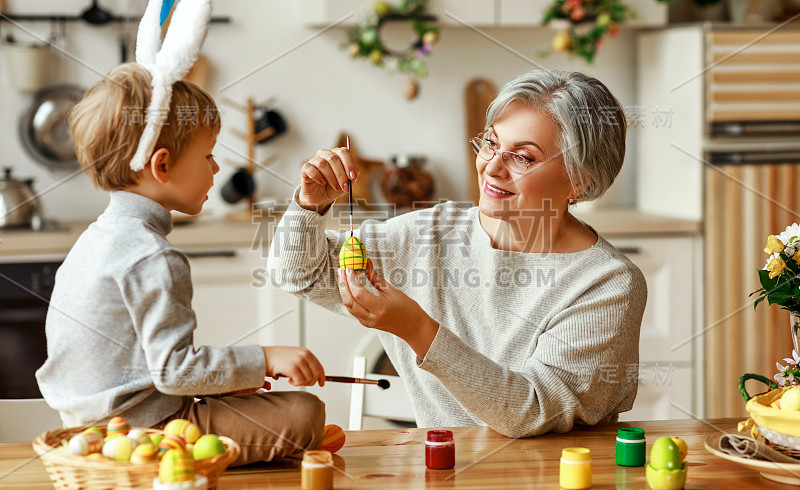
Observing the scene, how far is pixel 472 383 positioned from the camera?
1.17 metres

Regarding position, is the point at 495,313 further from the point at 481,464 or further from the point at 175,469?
the point at 175,469

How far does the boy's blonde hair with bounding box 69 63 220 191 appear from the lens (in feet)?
3.20

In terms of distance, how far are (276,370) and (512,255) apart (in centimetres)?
61

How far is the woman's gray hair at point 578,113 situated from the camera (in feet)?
4.61

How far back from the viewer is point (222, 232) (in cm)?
261

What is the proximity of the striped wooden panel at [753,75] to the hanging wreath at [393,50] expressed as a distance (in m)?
0.94

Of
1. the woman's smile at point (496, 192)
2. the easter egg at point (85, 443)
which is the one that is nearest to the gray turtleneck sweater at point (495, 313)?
the woman's smile at point (496, 192)

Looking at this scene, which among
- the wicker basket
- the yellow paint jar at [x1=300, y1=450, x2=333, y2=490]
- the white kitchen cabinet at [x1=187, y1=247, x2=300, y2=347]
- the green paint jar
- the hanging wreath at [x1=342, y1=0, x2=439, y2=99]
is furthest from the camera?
the hanging wreath at [x1=342, y1=0, x2=439, y2=99]

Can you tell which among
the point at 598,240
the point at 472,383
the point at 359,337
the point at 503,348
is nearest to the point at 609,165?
the point at 598,240

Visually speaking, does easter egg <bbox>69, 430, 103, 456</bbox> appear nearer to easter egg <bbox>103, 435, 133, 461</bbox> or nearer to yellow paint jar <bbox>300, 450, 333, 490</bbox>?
easter egg <bbox>103, 435, 133, 461</bbox>

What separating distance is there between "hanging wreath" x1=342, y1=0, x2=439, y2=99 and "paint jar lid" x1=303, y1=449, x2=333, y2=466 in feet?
7.01

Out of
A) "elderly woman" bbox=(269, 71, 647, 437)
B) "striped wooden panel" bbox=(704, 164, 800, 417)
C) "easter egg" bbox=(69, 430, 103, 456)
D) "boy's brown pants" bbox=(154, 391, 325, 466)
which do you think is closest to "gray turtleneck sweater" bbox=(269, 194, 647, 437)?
"elderly woman" bbox=(269, 71, 647, 437)

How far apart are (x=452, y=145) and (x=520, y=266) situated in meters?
1.82

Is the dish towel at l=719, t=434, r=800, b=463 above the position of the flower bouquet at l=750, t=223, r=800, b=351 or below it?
below
